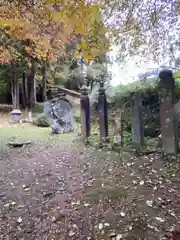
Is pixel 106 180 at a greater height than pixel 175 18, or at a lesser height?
lesser

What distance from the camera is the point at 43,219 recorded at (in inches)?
106

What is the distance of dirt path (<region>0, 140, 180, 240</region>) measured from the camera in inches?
93.7

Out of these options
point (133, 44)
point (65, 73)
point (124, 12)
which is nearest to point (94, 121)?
point (133, 44)

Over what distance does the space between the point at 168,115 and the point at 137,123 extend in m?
0.75

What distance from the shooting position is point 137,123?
4.68 m

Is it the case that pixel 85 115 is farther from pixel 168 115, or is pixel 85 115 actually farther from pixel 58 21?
pixel 168 115

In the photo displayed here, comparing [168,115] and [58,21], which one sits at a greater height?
[58,21]

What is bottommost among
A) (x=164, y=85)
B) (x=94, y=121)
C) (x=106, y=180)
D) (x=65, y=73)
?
(x=106, y=180)

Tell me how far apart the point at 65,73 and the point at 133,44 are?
1062 centimetres

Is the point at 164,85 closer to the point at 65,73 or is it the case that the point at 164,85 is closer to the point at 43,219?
the point at 43,219

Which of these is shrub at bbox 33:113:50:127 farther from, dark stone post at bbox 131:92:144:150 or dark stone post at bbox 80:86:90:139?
dark stone post at bbox 131:92:144:150

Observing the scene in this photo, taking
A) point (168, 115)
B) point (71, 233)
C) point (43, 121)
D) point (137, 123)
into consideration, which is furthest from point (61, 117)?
point (71, 233)

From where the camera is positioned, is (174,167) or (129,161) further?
(129,161)

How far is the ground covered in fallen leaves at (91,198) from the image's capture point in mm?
2377
